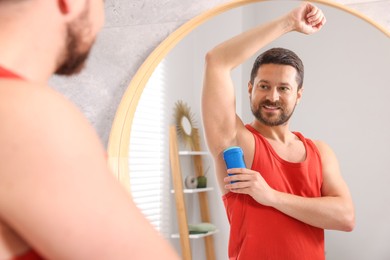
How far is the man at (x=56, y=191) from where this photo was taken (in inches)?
11.0

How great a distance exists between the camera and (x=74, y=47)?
37 cm

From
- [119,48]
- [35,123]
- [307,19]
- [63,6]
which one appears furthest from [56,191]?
[119,48]

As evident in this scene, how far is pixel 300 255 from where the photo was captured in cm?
93

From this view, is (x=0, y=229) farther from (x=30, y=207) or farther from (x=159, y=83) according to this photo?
(x=159, y=83)

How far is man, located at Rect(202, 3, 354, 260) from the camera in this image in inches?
36.9

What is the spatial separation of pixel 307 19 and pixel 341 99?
0.18m

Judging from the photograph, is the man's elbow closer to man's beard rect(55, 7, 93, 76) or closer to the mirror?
the mirror

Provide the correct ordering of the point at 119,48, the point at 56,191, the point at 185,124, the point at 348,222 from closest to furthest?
the point at 56,191 → the point at 348,222 → the point at 185,124 → the point at 119,48

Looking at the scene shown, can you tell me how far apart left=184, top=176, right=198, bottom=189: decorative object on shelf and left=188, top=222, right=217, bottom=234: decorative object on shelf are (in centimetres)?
8

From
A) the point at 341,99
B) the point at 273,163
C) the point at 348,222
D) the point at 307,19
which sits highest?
the point at 307,19

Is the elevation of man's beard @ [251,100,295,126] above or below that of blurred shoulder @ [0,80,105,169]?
above

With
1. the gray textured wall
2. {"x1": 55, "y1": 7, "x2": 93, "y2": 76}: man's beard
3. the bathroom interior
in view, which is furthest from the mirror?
{"x1": 55, "y1": 7, "x2": 93, "y2": 76}: man's beard

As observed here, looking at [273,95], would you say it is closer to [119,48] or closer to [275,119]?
[275,119]

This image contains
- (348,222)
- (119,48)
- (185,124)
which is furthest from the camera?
(119,48)
